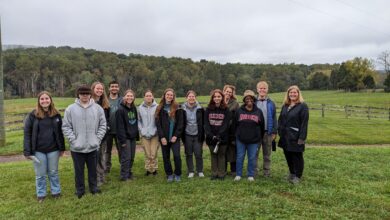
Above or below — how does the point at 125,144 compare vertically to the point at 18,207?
above

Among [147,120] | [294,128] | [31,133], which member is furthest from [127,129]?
[294,128]

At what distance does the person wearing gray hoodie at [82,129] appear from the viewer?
6469mm

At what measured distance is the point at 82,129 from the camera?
6.48 m

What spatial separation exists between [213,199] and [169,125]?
6.84 feet

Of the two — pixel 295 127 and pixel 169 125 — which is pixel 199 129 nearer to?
pixel 169 125

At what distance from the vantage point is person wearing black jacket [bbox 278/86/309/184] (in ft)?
23.9

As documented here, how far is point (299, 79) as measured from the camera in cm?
11475

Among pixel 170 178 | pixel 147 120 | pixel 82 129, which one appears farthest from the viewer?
pixel 147 120

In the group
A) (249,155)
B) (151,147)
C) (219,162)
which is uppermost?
(151,147)

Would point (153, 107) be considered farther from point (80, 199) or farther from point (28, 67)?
point (28, 67)

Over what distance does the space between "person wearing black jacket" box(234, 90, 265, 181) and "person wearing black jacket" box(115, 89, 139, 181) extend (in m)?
2.26

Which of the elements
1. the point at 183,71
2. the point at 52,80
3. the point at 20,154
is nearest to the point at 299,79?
the point at 183,71

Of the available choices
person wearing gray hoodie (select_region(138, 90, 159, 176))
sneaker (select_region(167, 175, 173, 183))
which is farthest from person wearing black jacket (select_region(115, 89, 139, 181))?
sneaker (select_region(167, 175, 173, 183))

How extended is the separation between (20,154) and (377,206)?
40.8 ft
